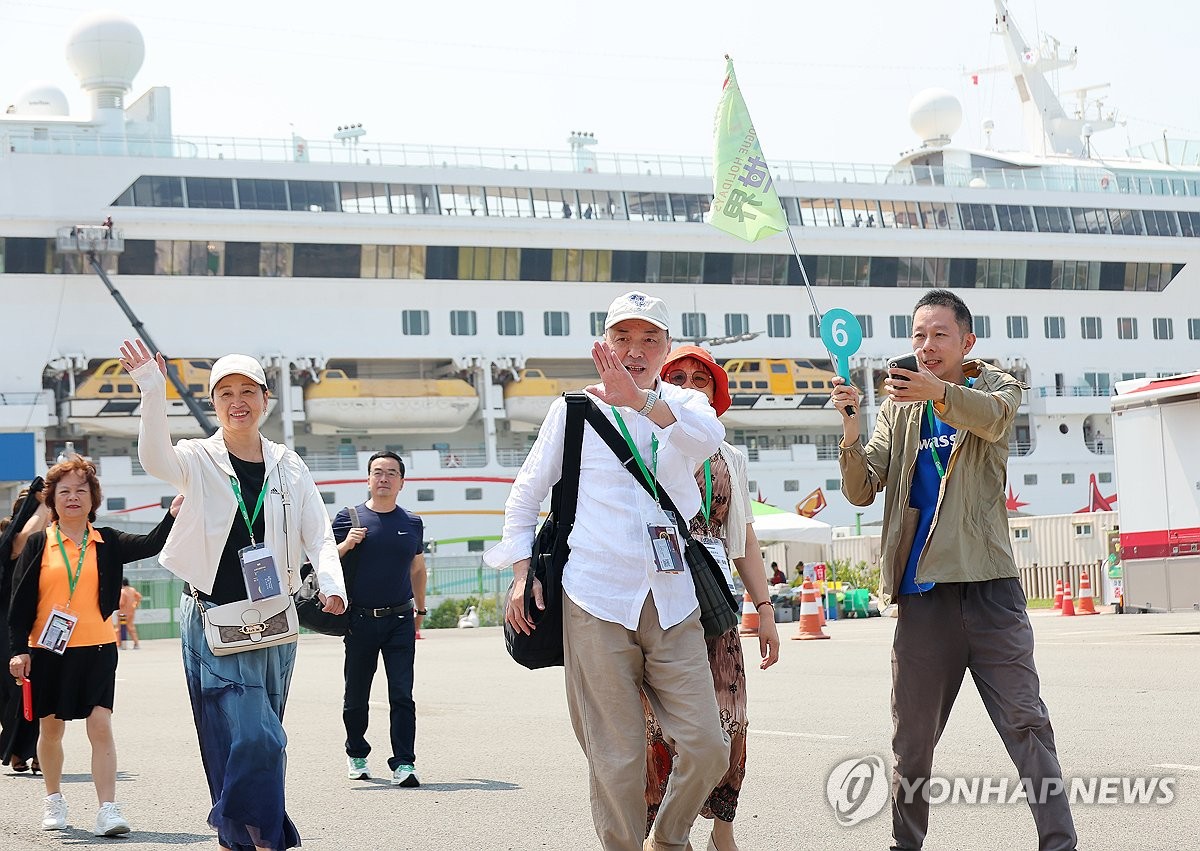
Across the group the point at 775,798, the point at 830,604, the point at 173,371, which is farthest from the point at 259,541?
the point at 173,371

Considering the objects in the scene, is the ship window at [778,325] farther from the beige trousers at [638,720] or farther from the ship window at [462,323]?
the beige trousers at [638,720]

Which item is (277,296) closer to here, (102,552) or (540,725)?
(540,725)

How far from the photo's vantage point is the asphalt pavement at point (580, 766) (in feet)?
20.7

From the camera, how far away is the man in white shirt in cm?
475

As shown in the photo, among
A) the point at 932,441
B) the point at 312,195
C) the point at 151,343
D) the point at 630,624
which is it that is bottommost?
the point at 630,624

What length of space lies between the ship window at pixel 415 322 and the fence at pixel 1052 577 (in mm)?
19706

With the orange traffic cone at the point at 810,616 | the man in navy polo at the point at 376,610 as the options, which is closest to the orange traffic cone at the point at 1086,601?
the orange traffic cone at the point at 810,616

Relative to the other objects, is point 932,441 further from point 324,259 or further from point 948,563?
point 324,259

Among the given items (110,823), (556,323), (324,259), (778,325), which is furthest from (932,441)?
(778,325)

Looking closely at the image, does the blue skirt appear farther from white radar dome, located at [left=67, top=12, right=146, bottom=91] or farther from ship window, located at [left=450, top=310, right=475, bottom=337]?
white radar dome, located at [left=67, top=12, right=146, bottom=91]

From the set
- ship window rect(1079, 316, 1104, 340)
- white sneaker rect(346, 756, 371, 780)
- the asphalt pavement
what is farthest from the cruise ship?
white sneaker rect(346, 756, 371, 780)

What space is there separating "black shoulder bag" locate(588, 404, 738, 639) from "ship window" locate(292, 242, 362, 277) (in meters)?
41.9

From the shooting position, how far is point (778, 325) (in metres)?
51.2

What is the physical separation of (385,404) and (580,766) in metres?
37.3
